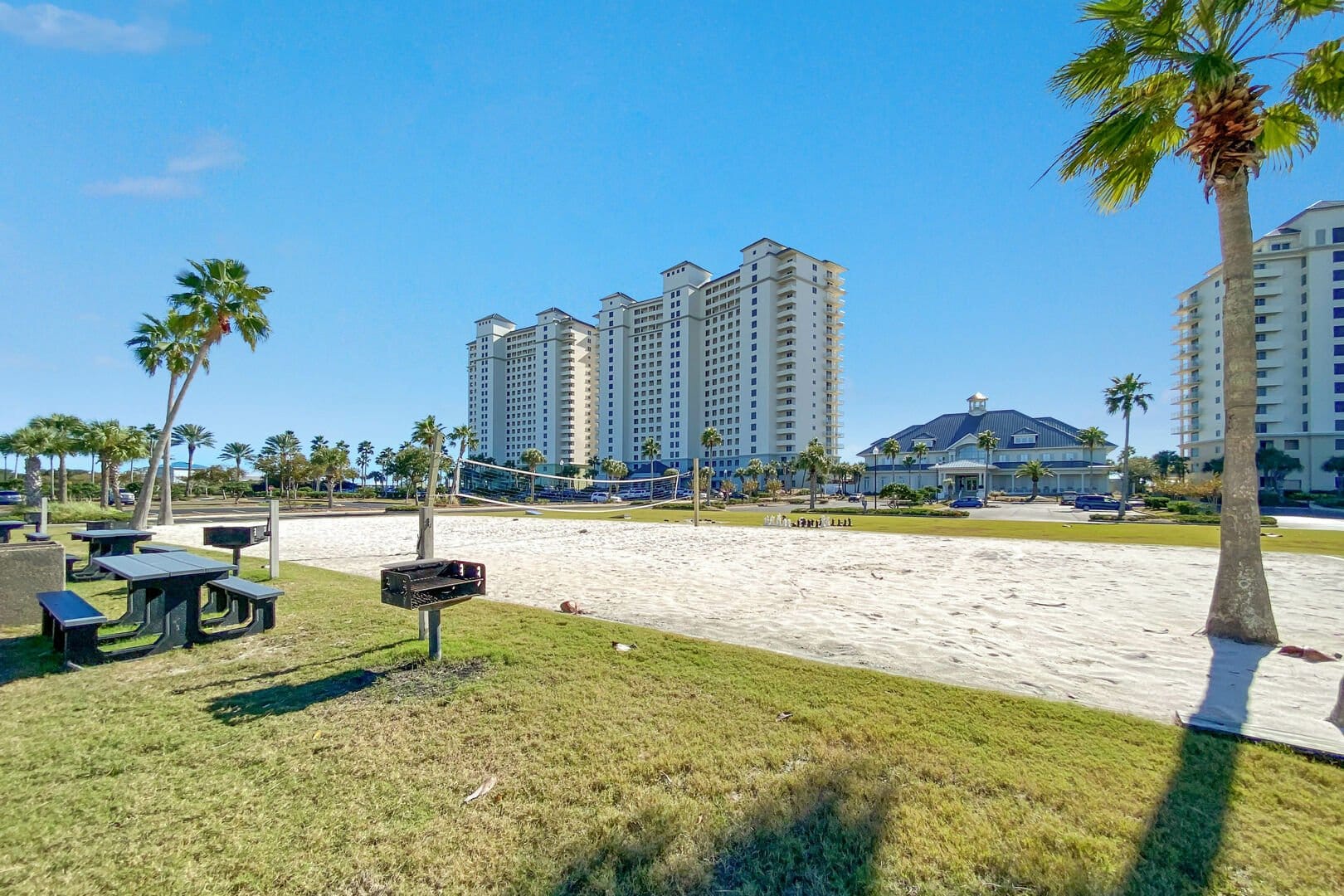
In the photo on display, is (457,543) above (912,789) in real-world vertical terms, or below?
below

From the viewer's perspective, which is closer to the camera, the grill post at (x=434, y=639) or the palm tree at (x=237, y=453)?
the grill post at (x=434, y=639)

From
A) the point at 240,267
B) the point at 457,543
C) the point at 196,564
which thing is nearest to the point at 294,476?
the point at 240,267

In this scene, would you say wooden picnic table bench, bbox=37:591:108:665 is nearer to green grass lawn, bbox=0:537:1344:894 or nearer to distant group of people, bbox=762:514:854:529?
green grass lawn, bbox=0:537:1344:894

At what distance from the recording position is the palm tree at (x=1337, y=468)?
61.7 meters

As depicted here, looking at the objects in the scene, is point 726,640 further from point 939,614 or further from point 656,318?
point 656,318

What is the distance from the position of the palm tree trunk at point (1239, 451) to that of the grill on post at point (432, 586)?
8.30 m

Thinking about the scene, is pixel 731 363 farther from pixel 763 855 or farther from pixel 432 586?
pixel 763 855

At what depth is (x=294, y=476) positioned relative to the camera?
6025 cm

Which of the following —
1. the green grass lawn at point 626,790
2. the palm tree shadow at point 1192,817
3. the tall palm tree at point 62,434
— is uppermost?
the tall palm tree at point 62,434

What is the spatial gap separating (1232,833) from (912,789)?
1405mm

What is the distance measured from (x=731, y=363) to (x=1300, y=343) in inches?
3049

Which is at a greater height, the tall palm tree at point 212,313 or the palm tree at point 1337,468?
the tall palm tree at point 212,313

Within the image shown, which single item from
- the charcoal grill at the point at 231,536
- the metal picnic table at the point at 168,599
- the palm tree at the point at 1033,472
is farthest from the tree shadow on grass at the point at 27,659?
the palm tree at the point at 1033,472

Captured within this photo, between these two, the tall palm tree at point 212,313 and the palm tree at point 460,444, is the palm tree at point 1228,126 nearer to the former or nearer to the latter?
the palm tree at point 460,444
